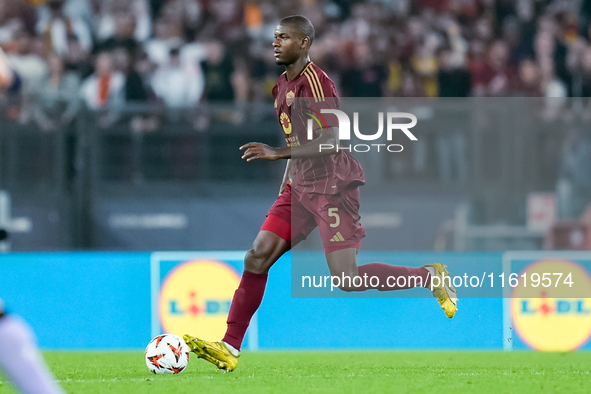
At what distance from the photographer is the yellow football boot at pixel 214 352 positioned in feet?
17.2

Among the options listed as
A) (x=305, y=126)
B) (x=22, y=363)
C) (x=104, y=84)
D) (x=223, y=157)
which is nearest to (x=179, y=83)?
(x=104, y=84)

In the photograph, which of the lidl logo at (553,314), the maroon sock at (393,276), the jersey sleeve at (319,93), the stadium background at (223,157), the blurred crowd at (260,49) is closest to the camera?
the jersey sleeve at (319,93)

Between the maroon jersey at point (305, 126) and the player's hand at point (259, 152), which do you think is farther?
the maroon jersey at point (305, 126)

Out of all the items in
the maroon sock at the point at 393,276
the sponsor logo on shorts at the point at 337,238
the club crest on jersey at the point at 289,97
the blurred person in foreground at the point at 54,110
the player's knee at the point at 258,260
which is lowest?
the maroon sock at the point at 393,276

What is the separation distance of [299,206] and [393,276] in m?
0.74

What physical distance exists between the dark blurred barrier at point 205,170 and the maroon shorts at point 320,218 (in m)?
3.13

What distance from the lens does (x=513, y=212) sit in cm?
858

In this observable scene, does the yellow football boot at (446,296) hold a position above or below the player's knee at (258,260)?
below

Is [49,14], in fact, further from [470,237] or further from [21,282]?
[470,237]

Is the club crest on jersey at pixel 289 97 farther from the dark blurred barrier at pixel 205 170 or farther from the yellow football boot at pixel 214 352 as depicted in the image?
the dark blurred barrier at pixel 205 170

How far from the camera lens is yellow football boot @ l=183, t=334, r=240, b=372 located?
5246 mm

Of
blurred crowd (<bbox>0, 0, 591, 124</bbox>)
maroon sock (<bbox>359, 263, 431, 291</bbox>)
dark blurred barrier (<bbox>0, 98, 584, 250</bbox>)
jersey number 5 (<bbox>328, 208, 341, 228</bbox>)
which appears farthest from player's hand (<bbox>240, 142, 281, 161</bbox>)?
blurred crowd (<bbox>0, 0, 591, 124</bbox>)

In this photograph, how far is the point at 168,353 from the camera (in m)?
5.36

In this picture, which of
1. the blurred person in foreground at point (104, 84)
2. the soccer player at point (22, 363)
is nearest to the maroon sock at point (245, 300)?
the soccer player at point (22, 363)
